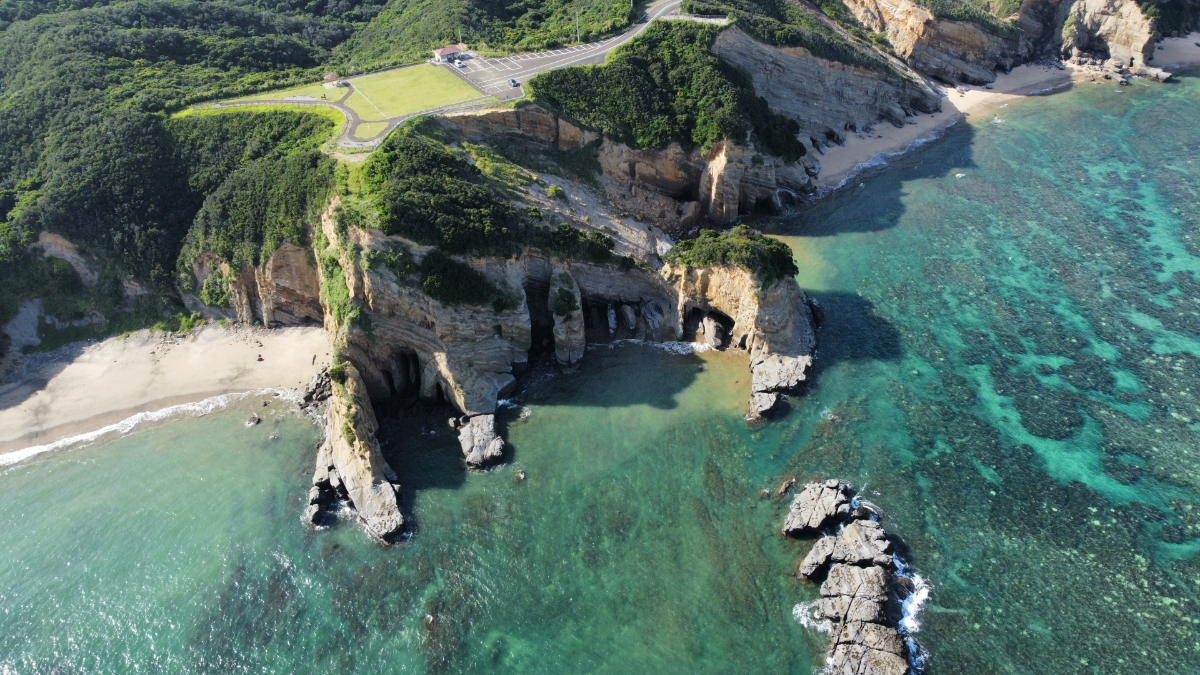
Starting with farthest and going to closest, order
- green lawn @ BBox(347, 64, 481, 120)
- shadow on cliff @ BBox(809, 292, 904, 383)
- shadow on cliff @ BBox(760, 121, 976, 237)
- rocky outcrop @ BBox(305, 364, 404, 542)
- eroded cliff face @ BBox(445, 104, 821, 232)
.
Result: shadow on cliff @ BBox(760, 121, 976, 237) → eroded cliff face @ BBox(445, 104, 821, 232) → green lawn @ BBox(347, 64, 481, 120) → shadow on cliff @ BBox(809, 292, 904, 383) → rocky outcrop @ BBox(305, 364, 404, 542)

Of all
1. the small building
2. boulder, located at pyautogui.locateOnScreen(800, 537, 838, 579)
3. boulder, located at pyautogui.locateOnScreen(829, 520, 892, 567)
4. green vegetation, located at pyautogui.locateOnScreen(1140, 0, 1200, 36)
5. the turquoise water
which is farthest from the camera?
green vegetation, located at pyautogui.locateOnScreen(1140, 0, 1200, 36)

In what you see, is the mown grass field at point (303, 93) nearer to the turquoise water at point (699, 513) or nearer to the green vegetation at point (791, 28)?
the turquoise water at point (699, 513)

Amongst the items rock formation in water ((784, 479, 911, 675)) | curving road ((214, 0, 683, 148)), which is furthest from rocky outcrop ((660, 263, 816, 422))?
A: curving road ((214, 0, 683, 148))

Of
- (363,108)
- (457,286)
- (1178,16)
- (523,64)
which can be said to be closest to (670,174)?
(523,64)

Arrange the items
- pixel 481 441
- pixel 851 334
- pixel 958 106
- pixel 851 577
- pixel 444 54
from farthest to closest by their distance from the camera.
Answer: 1. pixel 958 106
2. pixel 444 54
3. pixel 851 334
4. pixel 481 441
5. pixel 851 577

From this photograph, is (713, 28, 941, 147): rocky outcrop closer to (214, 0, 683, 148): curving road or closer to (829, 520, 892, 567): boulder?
(214, 0, 683, 148): curving road

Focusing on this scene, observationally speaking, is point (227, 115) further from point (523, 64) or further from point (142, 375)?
point (523, 64)

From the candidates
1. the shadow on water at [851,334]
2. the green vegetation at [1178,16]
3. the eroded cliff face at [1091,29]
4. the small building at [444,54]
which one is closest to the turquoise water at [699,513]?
the shadow on water at [851,334]

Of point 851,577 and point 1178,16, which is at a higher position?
point 1178,16

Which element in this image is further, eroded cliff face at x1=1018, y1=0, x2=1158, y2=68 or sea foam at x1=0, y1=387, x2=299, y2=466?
eroded cliff face at x1=1018, y1=0, x2=1158, y2=68
